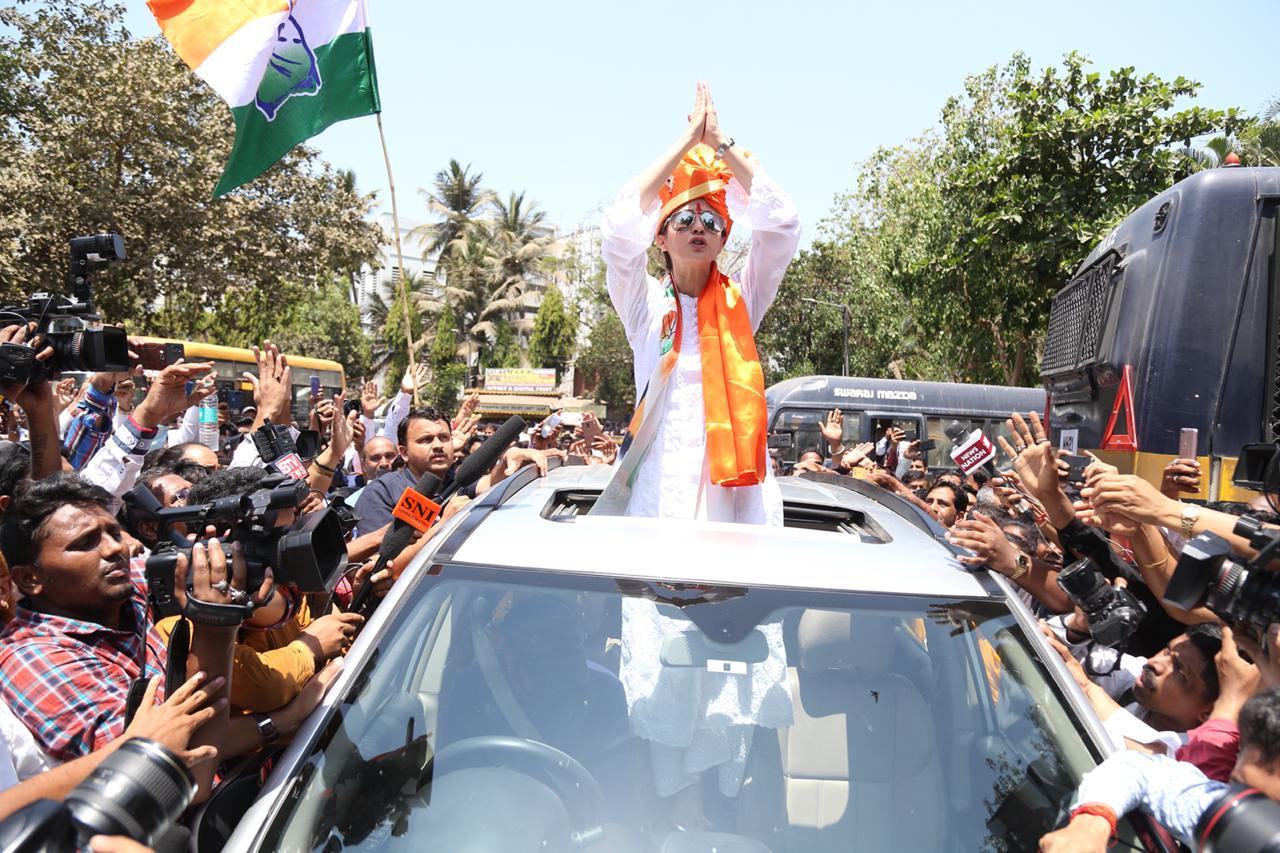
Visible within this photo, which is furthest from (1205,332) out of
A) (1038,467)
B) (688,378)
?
(688,378)

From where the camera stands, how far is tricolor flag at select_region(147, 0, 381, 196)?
5.68 m

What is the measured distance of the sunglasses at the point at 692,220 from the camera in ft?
11.3

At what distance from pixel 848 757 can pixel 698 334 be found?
165cm

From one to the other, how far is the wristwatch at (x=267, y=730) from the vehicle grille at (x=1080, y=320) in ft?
14.7

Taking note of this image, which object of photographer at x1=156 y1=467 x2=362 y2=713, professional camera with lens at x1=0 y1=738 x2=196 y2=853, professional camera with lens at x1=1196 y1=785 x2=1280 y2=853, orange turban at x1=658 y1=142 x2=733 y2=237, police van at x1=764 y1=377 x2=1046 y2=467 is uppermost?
orange turban at x1=658 y1=142 x2=733 y2=237

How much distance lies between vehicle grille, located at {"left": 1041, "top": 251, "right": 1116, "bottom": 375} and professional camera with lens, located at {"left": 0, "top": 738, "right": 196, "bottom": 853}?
4925mm

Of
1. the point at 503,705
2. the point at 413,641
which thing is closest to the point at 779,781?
the point at 503,705

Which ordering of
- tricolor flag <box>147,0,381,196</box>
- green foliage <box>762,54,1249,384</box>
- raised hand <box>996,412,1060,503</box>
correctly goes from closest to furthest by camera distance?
1. raised hand <box>996,412,1060,503</box>
2. tricolor flag <box>147,0,381,196</box>
3. green foliage <box>762,54,1249,384</box>

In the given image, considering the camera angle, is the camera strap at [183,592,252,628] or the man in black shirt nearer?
the camera strap at [183,592,252,628]

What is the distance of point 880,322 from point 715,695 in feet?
88.0

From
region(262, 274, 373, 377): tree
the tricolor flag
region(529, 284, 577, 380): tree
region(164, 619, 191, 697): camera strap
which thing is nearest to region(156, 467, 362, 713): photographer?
region(164, 619, 191, 697): camera strap

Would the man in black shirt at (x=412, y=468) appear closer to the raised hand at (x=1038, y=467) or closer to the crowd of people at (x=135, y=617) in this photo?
the crowd of people at (x=135, y=617)

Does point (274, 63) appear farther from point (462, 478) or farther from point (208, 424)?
point (462, 478)

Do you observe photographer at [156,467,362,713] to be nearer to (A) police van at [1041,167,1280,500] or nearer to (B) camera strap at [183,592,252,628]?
(B) camera strap at [183,592,252,628]
